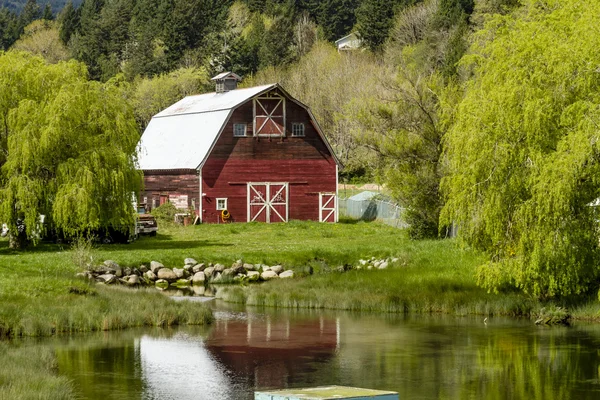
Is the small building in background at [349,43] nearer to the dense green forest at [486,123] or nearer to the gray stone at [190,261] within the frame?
the dense green forest at [486,123]

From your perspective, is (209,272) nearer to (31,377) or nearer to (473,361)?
(473,361)

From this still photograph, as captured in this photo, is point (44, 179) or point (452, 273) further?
point (44, 179)

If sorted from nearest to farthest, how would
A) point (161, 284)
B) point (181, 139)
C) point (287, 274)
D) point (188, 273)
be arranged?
Answer: point (161, 284), point (287, 274), point (188, 273), point (181, 139)

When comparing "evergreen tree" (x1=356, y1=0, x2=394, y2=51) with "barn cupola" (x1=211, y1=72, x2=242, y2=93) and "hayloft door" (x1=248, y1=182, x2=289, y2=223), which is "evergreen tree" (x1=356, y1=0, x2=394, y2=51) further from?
"hayloft door" (x1=248, y1=182, x2=289, y2=223)

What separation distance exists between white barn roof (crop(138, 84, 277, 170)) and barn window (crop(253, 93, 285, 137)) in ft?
2.44

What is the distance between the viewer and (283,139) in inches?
2467

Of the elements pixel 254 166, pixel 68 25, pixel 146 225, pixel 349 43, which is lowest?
pixel 146 225

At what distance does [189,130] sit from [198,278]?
24680mm

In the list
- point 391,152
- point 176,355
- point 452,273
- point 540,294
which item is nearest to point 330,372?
point 176,355

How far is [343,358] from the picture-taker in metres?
26.3

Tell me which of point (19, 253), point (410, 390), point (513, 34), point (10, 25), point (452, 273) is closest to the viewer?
point (410, 390)

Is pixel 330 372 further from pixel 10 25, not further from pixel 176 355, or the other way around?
pixel 10 25

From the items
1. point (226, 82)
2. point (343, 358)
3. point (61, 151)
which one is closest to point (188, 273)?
point (61, 151)

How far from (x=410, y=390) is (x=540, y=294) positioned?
1071cm
